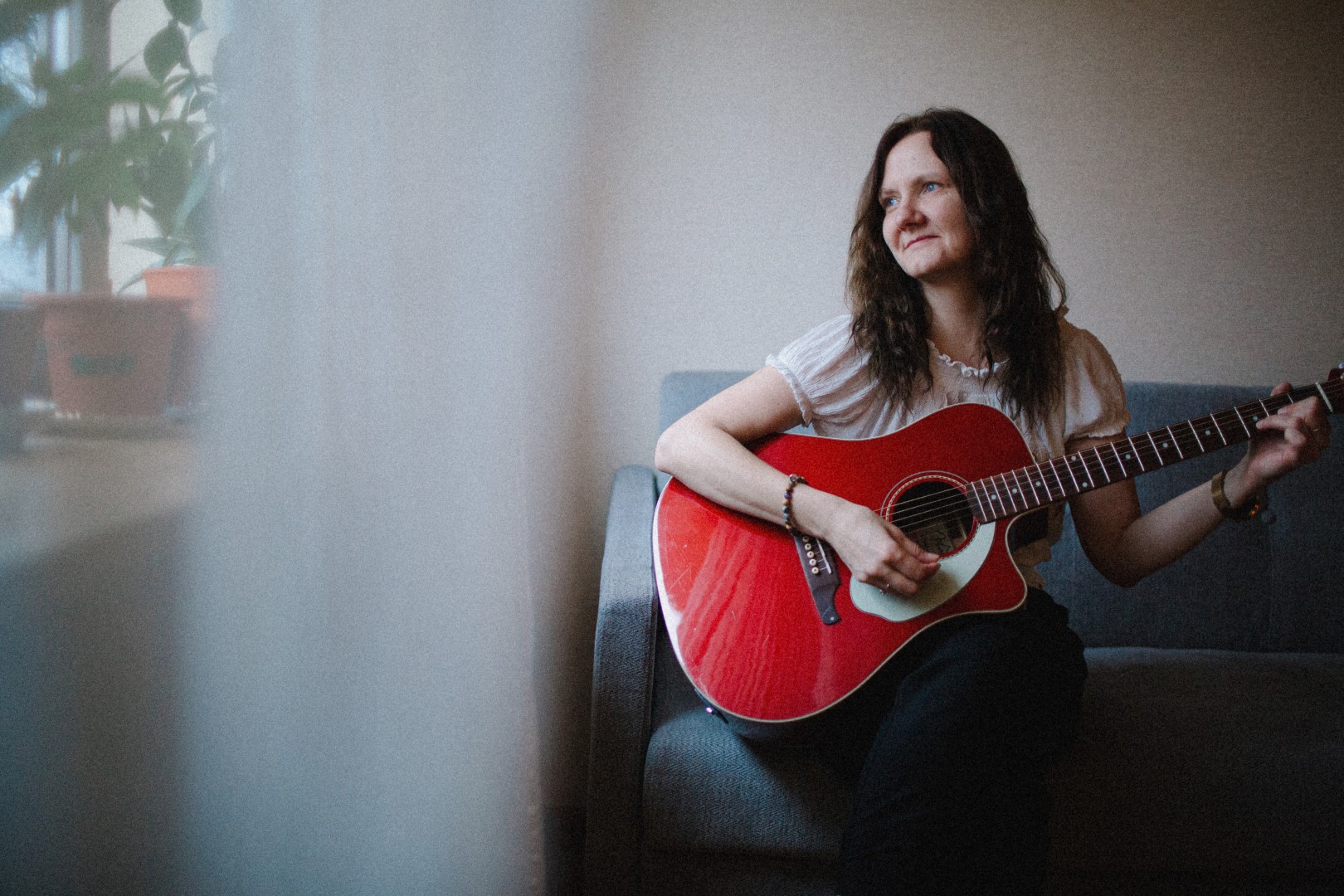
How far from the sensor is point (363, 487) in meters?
0.66

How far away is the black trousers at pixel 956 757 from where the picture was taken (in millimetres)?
772

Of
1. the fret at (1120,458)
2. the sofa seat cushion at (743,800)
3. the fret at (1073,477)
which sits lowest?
the sofa seat cushion at (743,800)

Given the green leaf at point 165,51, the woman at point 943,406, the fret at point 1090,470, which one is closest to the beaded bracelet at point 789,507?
the woman at point 943,406

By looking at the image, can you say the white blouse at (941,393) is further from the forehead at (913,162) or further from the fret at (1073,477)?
the forehead at (913,162)

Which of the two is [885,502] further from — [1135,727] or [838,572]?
[1135,727]

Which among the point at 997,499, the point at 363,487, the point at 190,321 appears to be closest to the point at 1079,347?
the point at 997,499

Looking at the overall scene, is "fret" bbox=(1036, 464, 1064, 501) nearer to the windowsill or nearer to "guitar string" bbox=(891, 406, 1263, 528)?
"guitar string" bbox=(891, 406, 1263, 528)

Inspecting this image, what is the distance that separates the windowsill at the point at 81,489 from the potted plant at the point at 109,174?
0.07 ft

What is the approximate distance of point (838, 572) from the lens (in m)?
0.97

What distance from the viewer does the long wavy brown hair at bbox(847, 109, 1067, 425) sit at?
3.63 feet

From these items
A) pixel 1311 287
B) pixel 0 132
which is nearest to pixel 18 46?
pixel 0 132

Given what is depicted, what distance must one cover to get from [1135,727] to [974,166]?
759 millimetres

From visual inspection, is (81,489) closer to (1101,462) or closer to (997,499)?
(997,499)

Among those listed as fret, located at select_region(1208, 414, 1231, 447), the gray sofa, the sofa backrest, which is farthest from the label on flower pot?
the sofa backrest
